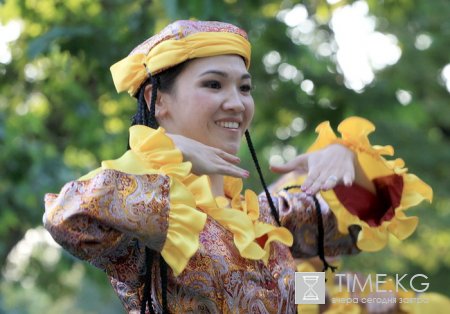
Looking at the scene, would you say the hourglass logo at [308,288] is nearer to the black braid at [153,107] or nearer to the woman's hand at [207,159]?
the woman's hand at [207,159]

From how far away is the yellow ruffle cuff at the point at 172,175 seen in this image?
2658 millimetres

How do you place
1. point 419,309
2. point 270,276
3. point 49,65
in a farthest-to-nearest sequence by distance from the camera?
point 49,65
point 419,309
point 270,276

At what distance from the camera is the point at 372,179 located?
11.3 feet

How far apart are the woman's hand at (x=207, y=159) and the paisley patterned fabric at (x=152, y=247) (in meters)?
0.12

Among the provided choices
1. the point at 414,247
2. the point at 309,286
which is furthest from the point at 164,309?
the point at 414,247

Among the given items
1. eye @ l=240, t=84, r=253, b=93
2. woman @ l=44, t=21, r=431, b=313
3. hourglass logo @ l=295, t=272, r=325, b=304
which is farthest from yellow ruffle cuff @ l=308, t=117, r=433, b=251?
eye @ l=240, t=84, r=253, b=93

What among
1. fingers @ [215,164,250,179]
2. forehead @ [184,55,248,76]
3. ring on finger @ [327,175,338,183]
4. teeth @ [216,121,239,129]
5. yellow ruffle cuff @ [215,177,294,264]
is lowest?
yellow ruffle cuff @ [215,177,294,264]

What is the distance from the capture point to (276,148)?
8.94m

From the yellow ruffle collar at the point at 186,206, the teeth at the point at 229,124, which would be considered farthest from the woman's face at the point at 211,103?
the yellow ruffle collar at the point at 186,206

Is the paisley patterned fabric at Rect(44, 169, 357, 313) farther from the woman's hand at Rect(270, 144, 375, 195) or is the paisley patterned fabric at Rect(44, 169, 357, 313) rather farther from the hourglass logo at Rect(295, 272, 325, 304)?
the woman's hand at Rect(270, 144, 375, 195)

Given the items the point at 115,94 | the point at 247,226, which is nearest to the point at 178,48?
the point at 247,226

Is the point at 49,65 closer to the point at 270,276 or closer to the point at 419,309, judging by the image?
the point at 419,309

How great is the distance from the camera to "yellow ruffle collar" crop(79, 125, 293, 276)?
266cm

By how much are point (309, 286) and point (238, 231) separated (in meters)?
0.32
